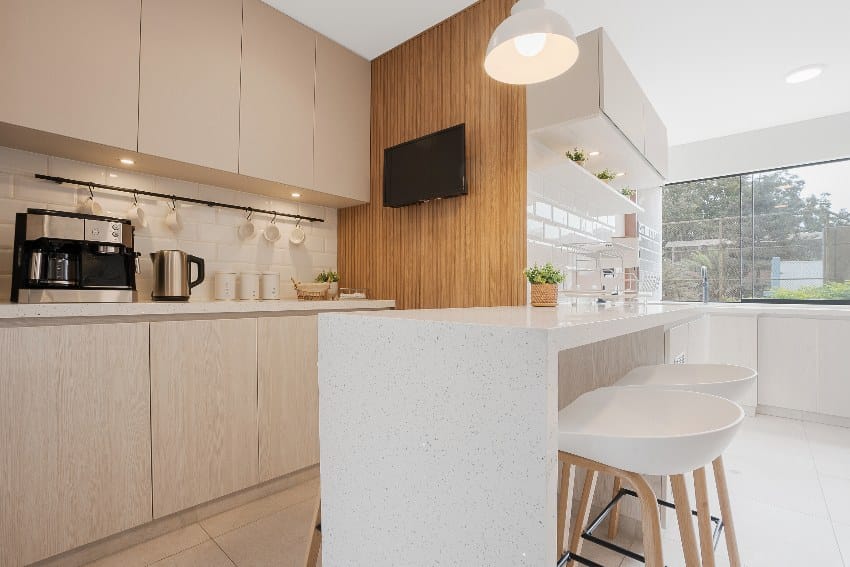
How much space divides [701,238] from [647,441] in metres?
4.39

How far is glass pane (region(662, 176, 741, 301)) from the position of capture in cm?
414

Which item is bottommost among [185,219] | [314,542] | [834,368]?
[314,542]

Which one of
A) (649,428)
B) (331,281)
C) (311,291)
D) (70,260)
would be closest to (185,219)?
(70,260)

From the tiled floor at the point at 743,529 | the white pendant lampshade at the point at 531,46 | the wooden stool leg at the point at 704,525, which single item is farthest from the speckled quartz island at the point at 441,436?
the white pendant lampshade at the point at 531,46

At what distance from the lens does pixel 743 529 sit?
1.79m

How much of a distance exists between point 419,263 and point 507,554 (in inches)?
81.1

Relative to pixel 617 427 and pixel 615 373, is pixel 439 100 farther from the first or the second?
pixel 617 427

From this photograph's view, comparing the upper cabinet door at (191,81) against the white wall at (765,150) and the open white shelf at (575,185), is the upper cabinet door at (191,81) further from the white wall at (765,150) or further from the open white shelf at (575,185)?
the white wall at (765,150)

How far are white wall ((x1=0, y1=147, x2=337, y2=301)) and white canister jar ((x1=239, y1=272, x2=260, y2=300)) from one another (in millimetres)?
131

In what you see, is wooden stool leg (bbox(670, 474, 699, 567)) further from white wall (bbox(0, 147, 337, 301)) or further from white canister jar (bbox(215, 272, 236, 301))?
white wall (bbox(0, 147, 337, 301))

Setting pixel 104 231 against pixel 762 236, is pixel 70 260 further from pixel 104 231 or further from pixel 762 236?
pixel 762 236

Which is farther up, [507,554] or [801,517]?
[507,554]

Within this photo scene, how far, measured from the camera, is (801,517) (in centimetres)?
189

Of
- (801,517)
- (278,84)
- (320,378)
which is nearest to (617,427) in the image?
(320,378)
